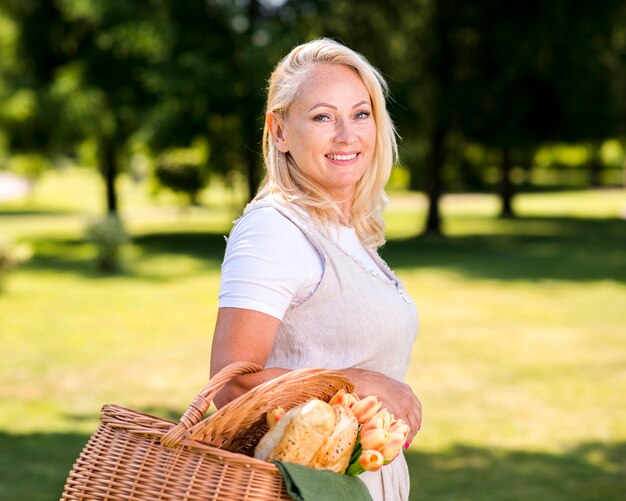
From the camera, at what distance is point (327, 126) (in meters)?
2.32

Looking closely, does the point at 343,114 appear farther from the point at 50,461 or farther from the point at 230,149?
the point at 230,149

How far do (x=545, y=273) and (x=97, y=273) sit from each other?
899 centimetres

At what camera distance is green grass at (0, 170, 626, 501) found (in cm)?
700

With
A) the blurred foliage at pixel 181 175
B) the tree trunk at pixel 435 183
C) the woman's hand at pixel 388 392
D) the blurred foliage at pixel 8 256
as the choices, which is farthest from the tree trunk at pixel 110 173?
the woman's hand at pixel 388 392

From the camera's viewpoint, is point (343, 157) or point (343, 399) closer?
point (343, 399)

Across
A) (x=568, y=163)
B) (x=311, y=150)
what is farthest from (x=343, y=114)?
(x=568, y=163)

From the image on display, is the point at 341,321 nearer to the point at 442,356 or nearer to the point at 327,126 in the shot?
the point at 327,126

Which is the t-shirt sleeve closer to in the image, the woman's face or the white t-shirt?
the white t-shirt

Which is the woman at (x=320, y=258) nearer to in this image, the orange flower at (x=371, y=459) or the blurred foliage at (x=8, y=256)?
the orange flower at (x=371, y=459)

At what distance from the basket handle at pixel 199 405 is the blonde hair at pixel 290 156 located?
0.47m

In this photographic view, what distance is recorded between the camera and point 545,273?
62.1 ft

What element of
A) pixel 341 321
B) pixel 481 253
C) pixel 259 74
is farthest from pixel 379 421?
pixel 259 74

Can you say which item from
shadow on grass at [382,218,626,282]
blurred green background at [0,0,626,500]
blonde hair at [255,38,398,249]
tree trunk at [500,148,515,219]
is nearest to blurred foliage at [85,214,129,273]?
blurred green background at [0,0,626,500]

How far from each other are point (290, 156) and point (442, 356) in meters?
8.86
